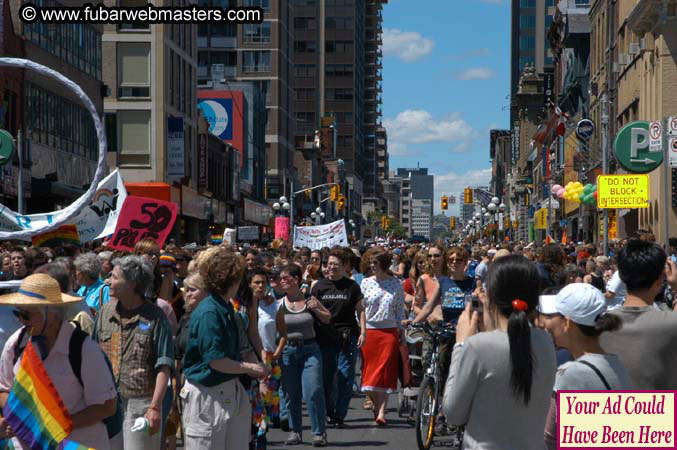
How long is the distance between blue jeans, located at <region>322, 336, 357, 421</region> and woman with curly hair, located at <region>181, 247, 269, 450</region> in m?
5.49

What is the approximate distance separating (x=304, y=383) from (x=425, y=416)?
140 cm

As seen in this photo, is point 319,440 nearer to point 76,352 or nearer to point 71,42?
point 76,352

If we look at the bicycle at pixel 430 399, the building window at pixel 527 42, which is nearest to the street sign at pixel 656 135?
the bicycle at pixel 430 399

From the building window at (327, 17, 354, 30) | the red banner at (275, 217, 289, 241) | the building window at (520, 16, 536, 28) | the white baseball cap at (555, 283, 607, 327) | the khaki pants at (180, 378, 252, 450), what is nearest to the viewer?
the white baseball cap at (555, 283, 607, 327)

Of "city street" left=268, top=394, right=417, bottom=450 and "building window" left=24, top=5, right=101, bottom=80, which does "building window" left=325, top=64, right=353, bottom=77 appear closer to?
"building window" left=24, top=5, right=101, bottom=80

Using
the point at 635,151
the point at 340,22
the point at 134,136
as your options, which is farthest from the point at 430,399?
the point at 340,22

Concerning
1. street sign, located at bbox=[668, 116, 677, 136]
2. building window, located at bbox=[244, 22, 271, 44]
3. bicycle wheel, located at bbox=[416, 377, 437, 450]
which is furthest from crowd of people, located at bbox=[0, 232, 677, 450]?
building window, located at bbox=[244, 22, 271, 44]

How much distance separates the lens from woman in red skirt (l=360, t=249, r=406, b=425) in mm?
13398

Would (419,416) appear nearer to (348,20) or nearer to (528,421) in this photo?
(528,421)

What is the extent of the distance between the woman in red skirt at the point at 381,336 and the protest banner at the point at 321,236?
18.2 metres

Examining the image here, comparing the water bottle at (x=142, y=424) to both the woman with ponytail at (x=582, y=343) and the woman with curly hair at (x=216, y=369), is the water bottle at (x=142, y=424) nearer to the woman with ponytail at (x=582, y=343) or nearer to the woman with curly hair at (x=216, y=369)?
the woman with curly hair at (x=216, y=369)

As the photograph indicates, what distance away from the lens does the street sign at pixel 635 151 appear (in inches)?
1159

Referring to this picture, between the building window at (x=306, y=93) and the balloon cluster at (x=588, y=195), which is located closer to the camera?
the balloon cluster at (x=588, y=195)

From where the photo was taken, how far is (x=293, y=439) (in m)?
12.0
